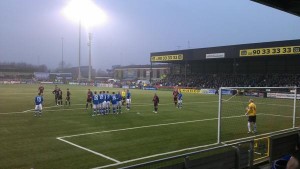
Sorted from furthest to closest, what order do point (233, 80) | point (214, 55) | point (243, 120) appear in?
point (233, 80)
point (214, 55)
point (243, 120)

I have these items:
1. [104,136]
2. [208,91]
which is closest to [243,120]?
[104,136]

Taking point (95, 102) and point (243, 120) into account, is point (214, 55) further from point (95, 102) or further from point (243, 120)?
point (95, 102)

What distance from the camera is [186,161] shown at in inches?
314

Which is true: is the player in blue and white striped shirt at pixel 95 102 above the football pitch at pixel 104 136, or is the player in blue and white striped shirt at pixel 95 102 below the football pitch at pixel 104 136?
above

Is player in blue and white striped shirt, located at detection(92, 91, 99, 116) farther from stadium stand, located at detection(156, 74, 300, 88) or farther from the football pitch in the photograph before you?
stadium stand, located at detection(156, 74, 300, 88)

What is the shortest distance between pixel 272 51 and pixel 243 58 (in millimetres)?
11165

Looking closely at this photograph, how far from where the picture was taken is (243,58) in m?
65.8

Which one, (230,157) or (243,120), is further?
(243,120)

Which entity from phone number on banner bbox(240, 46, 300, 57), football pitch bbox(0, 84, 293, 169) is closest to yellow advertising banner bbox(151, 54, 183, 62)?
phone number on banner bbox(240, 46, 300, 57)

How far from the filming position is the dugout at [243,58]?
54.7m

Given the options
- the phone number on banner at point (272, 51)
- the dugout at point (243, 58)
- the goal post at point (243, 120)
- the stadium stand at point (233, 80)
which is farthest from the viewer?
the stadium stand at point (233, 80)

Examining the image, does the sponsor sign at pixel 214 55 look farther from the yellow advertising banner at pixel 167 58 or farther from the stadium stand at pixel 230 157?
the stadium stand at pixel 230 157

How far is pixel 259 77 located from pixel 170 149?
53.5m

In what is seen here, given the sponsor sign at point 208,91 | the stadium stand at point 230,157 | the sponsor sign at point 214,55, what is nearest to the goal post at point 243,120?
the stadium stand at point 230,157
